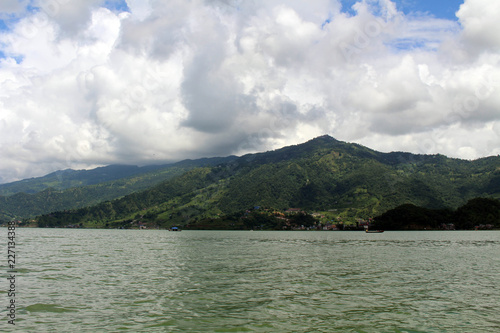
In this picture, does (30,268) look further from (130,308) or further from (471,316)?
(471,316)

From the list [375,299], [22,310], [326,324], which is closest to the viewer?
[326,324]

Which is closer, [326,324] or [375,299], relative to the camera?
[326,324]

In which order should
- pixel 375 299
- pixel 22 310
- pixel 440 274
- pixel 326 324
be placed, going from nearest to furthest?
1. pixel 326 324
2. pixel 22 310
3. pixel 375 299
4. pixel 440 274

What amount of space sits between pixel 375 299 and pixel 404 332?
10.9m

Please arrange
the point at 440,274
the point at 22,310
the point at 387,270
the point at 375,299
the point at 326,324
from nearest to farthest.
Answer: the point at 326,324 < the point at 22,310 < the point at 375,299 < the point at 440,274 < the point at 387,270

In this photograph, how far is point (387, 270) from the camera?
57281mm

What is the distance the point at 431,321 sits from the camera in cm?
2717

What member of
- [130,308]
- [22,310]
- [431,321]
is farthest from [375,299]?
[22,310]

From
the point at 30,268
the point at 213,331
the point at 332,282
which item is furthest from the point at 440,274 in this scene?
the point at 30,268

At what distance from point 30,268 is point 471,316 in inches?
2364

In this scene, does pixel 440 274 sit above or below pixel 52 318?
below

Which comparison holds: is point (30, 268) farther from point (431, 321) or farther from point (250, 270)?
point (431, 321)

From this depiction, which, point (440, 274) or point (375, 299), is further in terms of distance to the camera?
point (440, 274)

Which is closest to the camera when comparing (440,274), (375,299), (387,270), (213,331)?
(213,331)
